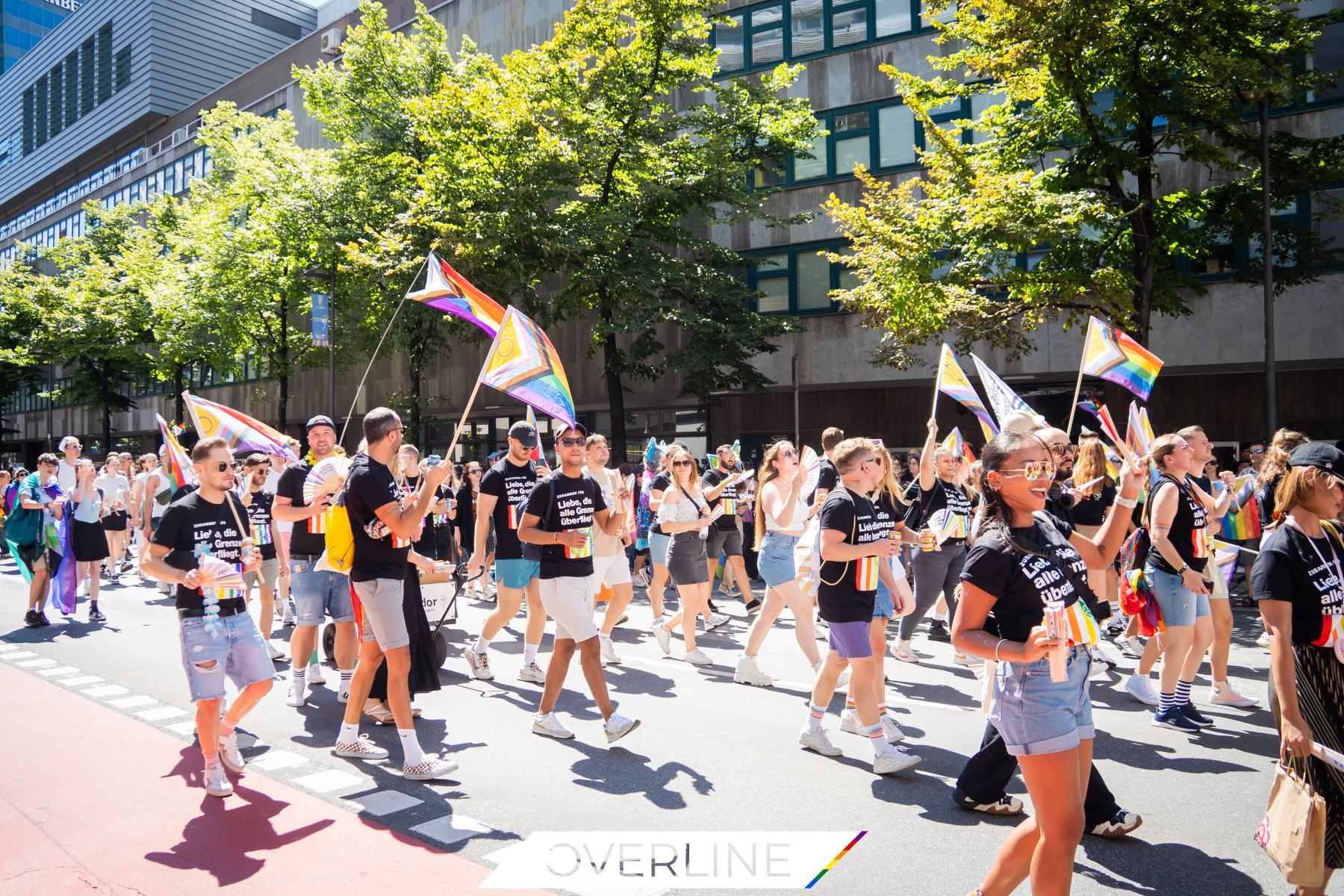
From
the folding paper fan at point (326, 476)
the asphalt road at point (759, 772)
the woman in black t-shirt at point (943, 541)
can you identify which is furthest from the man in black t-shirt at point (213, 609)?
the woman in black t-shirt at point (943, 541)

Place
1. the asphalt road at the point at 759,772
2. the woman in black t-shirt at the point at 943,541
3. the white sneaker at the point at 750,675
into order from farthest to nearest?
the woman in black t-shirt at the point at 943,541
the white sneaker at the point at 750,675
the asphalt road at the point at 759,772

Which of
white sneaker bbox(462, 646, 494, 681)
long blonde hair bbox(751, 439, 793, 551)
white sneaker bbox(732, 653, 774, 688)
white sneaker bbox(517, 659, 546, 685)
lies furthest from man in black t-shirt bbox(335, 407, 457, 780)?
long blonde hair bbox(751, 439, 793, 551)

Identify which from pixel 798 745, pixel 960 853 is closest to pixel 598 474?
pixel 798 745

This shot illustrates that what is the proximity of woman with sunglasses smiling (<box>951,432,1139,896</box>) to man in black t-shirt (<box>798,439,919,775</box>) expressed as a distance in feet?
7.25

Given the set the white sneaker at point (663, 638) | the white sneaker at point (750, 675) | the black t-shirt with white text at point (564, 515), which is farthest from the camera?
the white sneaker at point (663, 638)

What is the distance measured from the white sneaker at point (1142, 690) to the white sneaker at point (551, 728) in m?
4.25

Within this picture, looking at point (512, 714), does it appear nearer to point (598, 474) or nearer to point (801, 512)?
point (598, 474)

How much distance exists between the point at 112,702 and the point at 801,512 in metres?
5.74

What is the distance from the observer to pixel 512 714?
7285mm

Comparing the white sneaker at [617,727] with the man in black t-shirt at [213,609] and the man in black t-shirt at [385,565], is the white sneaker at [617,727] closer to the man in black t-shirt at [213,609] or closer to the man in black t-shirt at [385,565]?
the man in black t-shirt at [385,565]

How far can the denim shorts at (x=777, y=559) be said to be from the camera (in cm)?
802

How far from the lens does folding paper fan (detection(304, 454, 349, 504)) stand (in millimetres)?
7148

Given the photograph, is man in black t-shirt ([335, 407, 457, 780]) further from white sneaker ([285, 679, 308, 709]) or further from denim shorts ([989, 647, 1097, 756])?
denim shorts ([989, 647, 1097, 756])

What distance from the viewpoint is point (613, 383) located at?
22359mm
